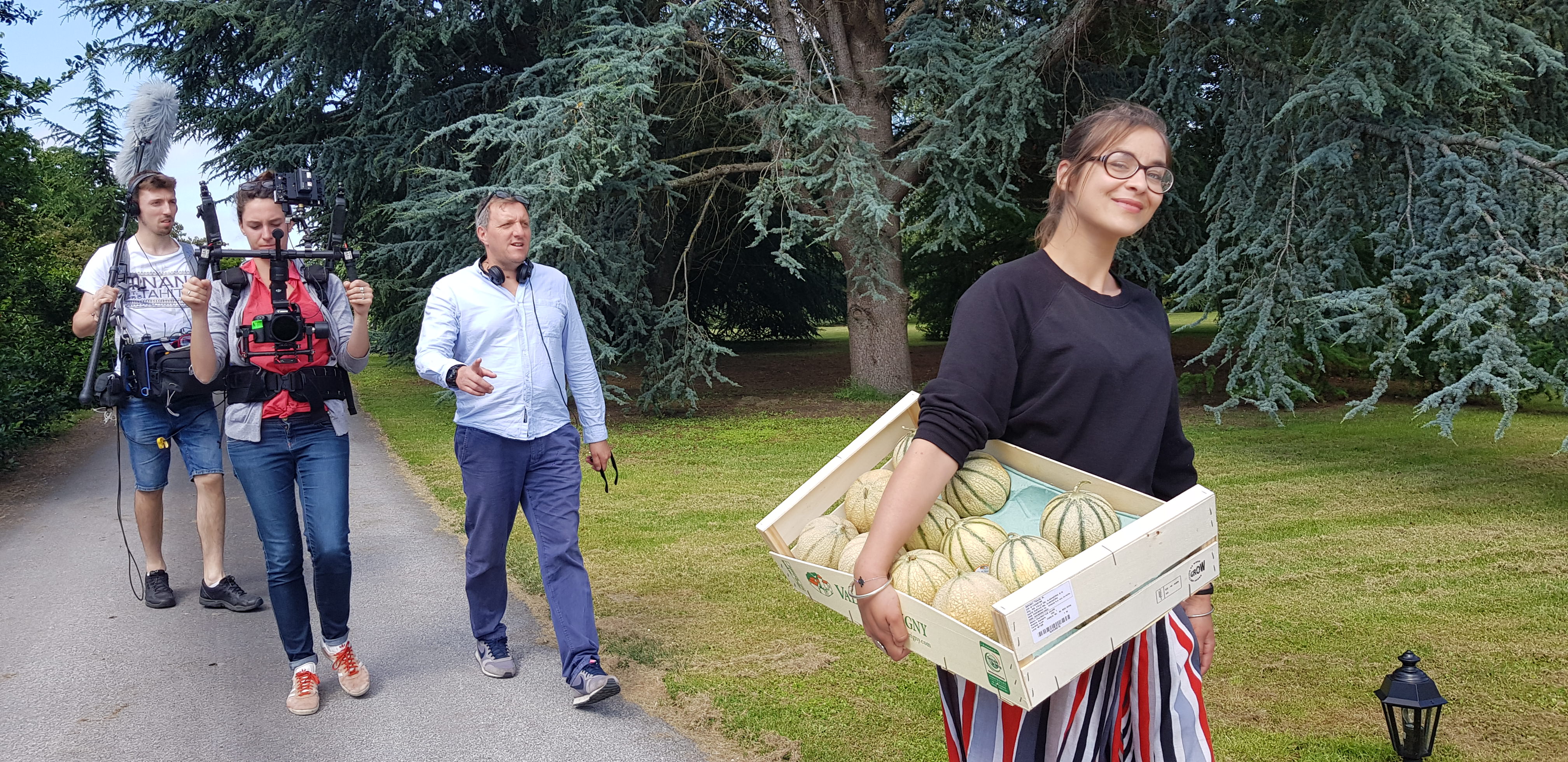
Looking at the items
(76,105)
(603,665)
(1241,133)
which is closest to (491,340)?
(603,665)

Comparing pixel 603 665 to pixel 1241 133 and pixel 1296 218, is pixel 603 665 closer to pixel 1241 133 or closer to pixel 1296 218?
pixel 1296 218

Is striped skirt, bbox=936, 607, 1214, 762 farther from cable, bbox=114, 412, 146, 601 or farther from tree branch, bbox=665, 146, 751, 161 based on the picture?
tree branch, bbox=665, 146, 751, 161

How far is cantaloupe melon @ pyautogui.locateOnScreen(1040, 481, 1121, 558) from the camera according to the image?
215 centimetres

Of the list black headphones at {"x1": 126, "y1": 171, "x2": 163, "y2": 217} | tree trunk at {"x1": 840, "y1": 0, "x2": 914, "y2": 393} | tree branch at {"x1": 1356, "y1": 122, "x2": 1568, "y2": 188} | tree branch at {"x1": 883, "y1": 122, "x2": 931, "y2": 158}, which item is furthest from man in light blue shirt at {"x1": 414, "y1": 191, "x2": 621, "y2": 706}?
tree trunk at {"x1": 840, "y1": 0, "x2": 914, "y2": 393}

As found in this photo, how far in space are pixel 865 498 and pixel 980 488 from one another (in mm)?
289

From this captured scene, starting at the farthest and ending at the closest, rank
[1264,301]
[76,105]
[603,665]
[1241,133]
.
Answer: [76,105]
[1241,133]
[1264,301]
[603,665]

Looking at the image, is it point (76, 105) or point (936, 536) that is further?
point (76, 105)

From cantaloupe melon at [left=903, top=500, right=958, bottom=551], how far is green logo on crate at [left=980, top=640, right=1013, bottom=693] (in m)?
0.32

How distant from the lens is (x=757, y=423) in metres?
14.4

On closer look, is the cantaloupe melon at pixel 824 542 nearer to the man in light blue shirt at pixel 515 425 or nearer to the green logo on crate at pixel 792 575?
the green logo on crate at pixel 792 575

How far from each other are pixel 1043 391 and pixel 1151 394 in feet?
0.88

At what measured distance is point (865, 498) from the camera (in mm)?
2467

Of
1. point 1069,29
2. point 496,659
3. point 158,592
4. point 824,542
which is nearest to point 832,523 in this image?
point 824,542

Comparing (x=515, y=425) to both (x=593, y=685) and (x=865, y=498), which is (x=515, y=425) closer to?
(x=593, y=685)
